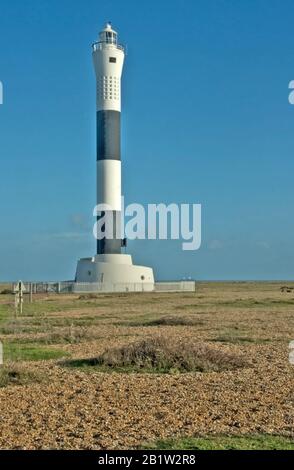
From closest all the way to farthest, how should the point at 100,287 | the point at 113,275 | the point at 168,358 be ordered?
the point at 168,358 < the point at 113,275 < the point at 100,287

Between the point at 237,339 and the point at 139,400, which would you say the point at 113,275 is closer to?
the point at 237,339

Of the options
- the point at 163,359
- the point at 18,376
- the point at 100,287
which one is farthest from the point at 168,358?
the point at 100,287

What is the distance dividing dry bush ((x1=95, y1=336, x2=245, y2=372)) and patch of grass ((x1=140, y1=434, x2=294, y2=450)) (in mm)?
6210

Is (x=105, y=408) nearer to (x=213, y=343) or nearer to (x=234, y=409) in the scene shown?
(x=234, y=409)

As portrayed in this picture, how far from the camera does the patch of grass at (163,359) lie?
16.0 meters

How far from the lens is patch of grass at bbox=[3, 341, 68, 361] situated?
59.7 ft

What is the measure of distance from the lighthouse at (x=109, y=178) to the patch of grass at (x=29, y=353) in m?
42.6

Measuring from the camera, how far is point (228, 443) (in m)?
9.30

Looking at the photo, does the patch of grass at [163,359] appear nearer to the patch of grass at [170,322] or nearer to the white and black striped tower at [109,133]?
the patch of grass at [170,322]

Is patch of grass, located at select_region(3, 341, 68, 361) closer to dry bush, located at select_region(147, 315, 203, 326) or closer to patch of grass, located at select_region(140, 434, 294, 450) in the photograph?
dry bush, located at select_region(147, 315, 203, 326)

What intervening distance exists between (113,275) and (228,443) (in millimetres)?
55674

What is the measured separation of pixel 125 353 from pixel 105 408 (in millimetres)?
5058


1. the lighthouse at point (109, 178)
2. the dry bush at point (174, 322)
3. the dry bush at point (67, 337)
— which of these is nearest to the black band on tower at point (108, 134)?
the lighthouse at point (109, 178)

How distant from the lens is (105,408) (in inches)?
458
